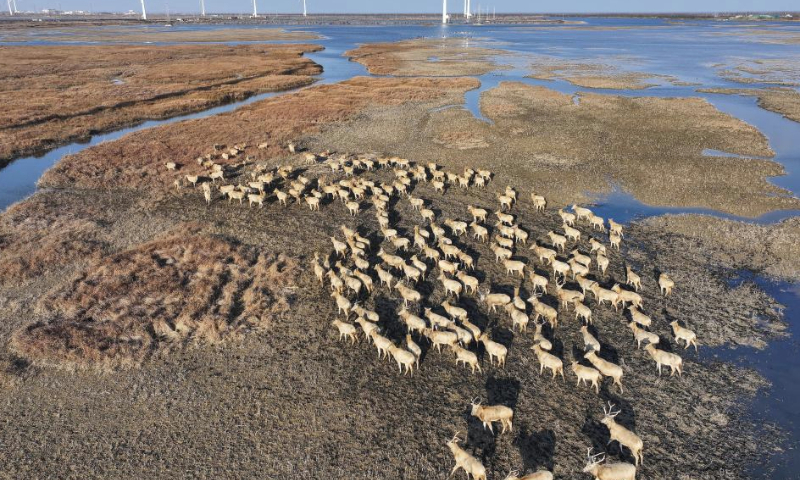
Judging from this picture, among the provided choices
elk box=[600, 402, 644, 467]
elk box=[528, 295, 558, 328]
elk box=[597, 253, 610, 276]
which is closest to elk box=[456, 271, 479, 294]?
elk box=[528, 295, 558, 328]

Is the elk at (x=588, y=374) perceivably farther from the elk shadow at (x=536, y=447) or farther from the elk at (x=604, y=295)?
the elk at (x=604, y=295)

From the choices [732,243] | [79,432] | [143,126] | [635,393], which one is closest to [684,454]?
[635,393]

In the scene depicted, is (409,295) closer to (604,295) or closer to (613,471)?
(604,295)

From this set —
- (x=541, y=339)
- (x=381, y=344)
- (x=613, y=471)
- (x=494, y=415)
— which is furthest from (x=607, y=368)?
(x=381, y=344)

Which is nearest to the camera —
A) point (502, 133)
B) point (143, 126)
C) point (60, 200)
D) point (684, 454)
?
point (684, 454)

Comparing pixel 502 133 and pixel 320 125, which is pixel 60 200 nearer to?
pixel 320 125

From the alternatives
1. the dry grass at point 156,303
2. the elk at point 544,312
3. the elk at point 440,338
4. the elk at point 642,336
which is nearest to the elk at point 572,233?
the elk at point 544,312

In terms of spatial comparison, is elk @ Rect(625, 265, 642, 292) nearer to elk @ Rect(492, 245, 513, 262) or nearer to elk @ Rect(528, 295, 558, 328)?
elk @ Rect(528, 295, 558, 328)
